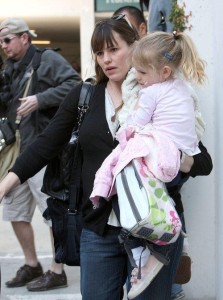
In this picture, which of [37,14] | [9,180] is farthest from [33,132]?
[37,14]

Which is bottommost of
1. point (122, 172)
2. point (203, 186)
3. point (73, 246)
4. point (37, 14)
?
point (37, 14)

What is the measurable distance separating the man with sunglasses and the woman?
65.9 inches

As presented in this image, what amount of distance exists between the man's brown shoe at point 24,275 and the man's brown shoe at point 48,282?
15 cm

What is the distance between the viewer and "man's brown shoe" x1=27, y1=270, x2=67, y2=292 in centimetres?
482

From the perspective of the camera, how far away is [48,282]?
15.9ft

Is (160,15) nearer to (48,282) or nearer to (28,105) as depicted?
(28,105)

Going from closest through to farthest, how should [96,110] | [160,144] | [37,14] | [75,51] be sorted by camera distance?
1. [160,144]
2. [96,110]
3. [37,14]
4. [75,51]

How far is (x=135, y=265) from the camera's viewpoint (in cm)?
267

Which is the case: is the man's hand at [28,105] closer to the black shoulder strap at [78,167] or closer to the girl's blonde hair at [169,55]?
the black shoulder strap at [78,167]

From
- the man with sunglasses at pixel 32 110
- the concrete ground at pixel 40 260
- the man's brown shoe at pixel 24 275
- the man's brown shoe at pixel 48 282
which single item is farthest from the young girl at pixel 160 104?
the man's brown shoe at pixel 24 275

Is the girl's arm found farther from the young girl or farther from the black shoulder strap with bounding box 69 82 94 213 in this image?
the black shoulder strap with bounding box 69 82 94 213

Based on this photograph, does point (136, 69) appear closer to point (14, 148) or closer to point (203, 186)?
point (203, 186)

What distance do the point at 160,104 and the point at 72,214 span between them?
0.76 metres

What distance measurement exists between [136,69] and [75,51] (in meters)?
10.9
